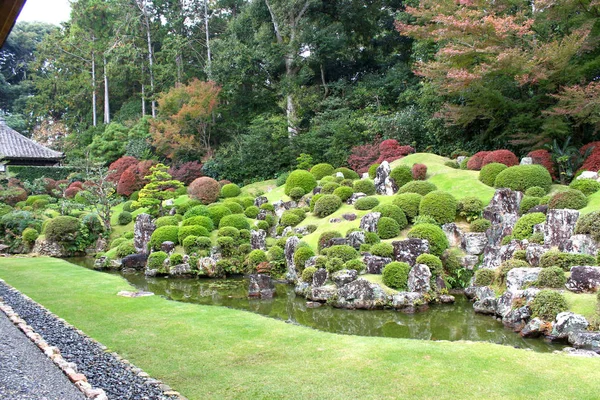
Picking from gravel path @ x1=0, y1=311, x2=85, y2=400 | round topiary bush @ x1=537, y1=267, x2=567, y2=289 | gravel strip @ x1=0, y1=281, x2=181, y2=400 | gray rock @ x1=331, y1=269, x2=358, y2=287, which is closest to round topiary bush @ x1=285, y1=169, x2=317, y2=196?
gray rock @ x1=331, y1=269, x2=358, y2=287

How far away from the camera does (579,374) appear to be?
6.02 meters

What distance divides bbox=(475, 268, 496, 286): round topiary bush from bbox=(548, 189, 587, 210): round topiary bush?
9.58ft

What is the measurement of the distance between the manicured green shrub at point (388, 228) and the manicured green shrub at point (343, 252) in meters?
1.39

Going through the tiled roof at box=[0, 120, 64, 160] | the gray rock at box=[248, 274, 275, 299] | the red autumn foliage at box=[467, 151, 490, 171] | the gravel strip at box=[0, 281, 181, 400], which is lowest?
the gray rock at box=[248, 274, 275, 299]

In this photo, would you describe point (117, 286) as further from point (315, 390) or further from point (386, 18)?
point (386, 18)

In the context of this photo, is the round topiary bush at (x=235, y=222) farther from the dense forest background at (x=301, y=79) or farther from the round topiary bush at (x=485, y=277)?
the round topiary bush at (x=485, y=277)

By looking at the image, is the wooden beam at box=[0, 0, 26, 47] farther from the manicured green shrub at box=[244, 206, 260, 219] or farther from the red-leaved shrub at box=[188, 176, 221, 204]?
the red-leaved shrub at box=[188, 176, 221, 204]

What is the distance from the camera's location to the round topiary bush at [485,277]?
38.0 ft

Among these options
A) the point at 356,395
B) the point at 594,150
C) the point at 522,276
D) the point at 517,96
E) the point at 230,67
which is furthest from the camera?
the point at 230,67

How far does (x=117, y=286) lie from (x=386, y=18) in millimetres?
25698

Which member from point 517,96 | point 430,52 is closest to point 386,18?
point 430,52

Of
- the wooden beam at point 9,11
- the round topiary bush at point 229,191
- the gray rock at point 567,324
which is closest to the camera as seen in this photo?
the wooden beam at point 9,11

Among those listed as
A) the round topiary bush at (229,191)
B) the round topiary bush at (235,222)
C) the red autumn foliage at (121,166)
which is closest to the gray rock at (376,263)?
the round topiary bush at (235,222)

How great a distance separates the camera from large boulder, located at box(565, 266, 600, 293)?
9.13 meters
